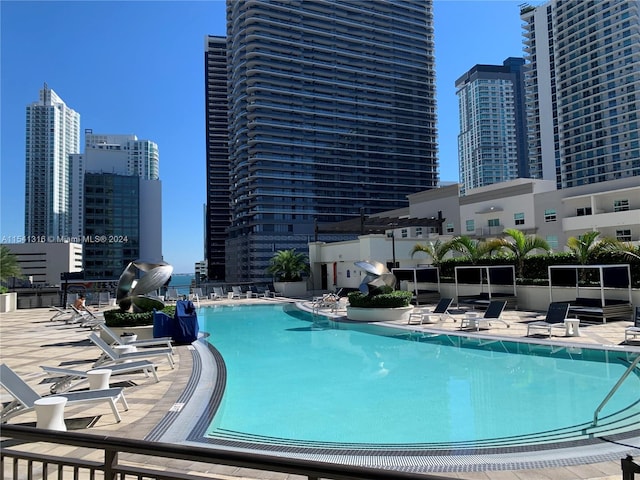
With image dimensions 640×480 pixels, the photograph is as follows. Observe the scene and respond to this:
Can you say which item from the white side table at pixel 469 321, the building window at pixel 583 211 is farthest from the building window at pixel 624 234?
the white side table at pixel 469 321

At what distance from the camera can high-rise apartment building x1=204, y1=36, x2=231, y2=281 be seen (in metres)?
128

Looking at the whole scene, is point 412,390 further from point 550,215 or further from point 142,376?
point 550,215

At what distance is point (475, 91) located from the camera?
168 meters

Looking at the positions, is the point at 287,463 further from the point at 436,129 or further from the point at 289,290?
the point at 436,129

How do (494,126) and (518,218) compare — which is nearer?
(518,218)

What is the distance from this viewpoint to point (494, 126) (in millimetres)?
164875

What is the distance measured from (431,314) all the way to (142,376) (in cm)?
1102

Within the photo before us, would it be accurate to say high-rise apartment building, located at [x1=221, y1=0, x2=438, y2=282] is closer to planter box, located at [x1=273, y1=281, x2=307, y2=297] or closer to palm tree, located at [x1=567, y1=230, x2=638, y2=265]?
planter box, located at [x1=273, y1=281, x2=307, y2=297]

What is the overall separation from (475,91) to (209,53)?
3978 inches

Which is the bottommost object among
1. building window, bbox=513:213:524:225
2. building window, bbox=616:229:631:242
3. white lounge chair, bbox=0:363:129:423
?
white lounge chair, bbox=0:363:129:423

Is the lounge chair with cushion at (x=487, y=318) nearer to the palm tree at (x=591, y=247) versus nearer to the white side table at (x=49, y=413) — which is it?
the palm tree at (x=591, y=247)

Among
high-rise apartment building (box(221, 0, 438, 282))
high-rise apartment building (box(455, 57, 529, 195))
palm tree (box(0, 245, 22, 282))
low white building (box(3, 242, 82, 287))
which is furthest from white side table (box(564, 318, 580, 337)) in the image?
high-rise apartment building (box(455, 57, 529, 195))

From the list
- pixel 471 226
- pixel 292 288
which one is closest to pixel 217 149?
pixel 471 226

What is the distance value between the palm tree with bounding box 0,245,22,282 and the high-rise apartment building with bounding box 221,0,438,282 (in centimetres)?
5891
